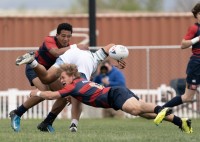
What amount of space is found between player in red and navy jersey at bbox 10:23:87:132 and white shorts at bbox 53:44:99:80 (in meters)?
0.16

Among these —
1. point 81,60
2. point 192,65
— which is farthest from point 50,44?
point 192,65

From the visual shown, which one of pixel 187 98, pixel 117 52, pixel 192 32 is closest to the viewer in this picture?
pixel 117 52

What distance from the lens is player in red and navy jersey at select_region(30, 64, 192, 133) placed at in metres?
11.6

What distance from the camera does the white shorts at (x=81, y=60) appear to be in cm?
1274

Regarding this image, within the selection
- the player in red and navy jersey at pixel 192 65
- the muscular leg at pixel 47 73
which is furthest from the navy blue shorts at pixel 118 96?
the player in red and navy jersey at pixel 192 65

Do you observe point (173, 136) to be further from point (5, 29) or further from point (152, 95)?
point (5, 29)

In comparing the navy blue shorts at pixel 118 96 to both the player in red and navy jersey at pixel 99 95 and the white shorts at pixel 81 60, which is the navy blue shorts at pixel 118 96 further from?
the white shorts at pixel 81 60

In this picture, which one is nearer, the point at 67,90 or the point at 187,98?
the point at 67,90

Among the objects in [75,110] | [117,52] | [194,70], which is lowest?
[194,70]

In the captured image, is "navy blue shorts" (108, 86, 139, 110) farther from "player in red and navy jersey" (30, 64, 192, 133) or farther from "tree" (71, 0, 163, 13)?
"tree" (71, 0, 163, 13)

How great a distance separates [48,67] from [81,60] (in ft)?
4.09

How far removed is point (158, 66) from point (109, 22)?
19.4 ft

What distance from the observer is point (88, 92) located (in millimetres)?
11711

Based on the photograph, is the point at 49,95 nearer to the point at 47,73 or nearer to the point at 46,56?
the point at 47,73
